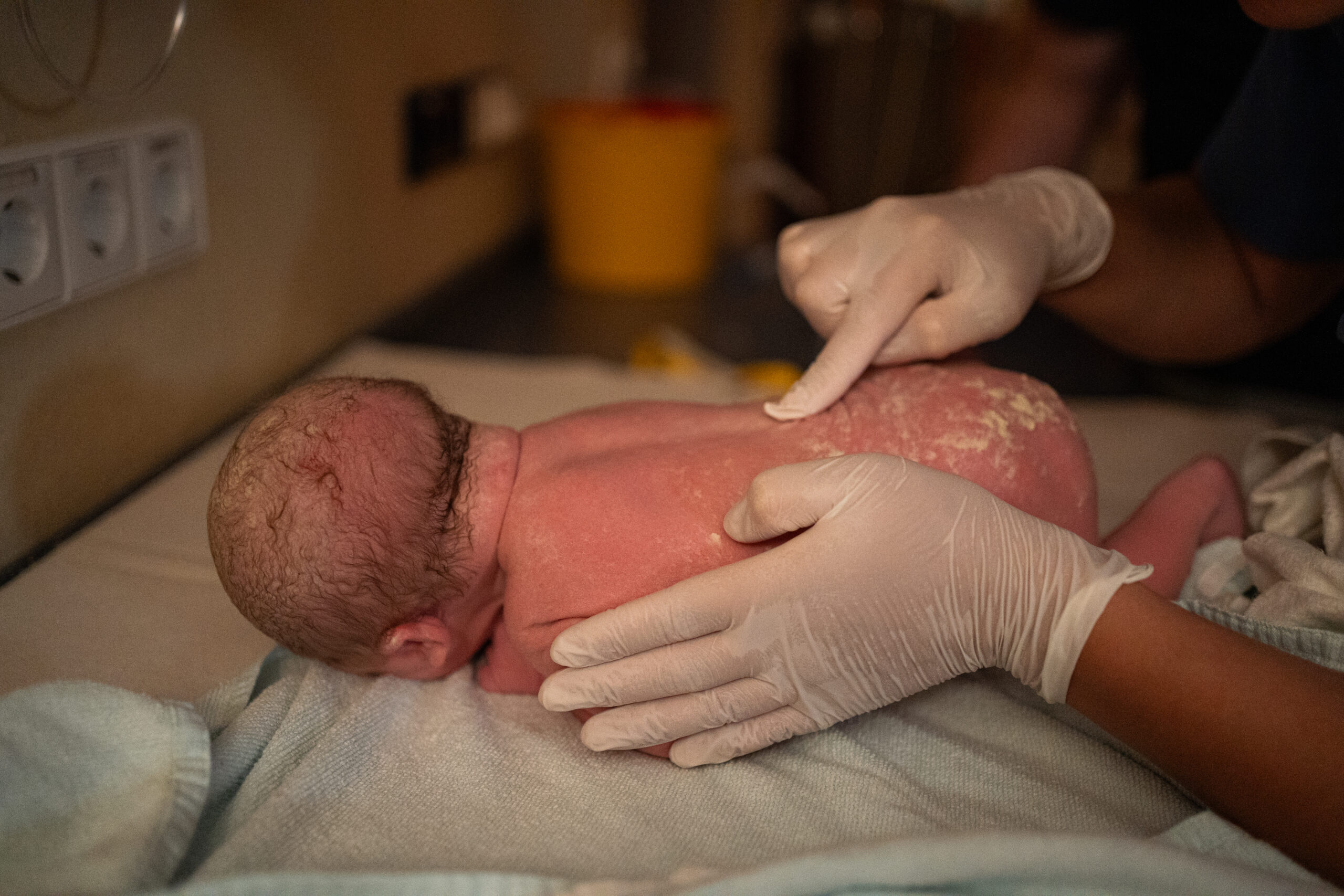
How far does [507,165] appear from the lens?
227 centimetres

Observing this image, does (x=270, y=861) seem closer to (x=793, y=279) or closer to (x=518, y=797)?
(x=518, y=797)

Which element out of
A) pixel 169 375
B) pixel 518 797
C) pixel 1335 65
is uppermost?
pixel 1335 65

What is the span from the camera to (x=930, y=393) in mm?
916

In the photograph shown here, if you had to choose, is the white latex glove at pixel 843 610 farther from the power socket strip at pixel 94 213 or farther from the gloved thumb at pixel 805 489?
the power socket strip at pixel 94 213

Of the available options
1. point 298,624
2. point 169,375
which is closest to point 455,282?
point 169,375

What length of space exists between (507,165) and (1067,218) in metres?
1.51

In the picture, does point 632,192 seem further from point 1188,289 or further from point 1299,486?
point 1299,486

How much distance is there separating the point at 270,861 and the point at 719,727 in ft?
1.18

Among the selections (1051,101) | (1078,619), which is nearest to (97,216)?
(1078,619)

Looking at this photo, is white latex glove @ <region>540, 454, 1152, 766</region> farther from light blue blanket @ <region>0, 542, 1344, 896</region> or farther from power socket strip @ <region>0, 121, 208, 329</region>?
power socket strip @ <region>0, 121, 208, 329</region>

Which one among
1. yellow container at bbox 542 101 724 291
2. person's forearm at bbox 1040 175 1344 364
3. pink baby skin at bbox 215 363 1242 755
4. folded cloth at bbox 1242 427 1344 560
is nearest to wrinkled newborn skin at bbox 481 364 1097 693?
pink baby skin at bbox 215 363 1242 755

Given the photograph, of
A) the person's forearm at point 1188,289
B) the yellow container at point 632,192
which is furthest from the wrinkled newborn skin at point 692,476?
the yellow container at point 632,192

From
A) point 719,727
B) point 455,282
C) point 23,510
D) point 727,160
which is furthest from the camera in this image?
point 727,160

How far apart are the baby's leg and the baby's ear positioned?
2.23 feet
